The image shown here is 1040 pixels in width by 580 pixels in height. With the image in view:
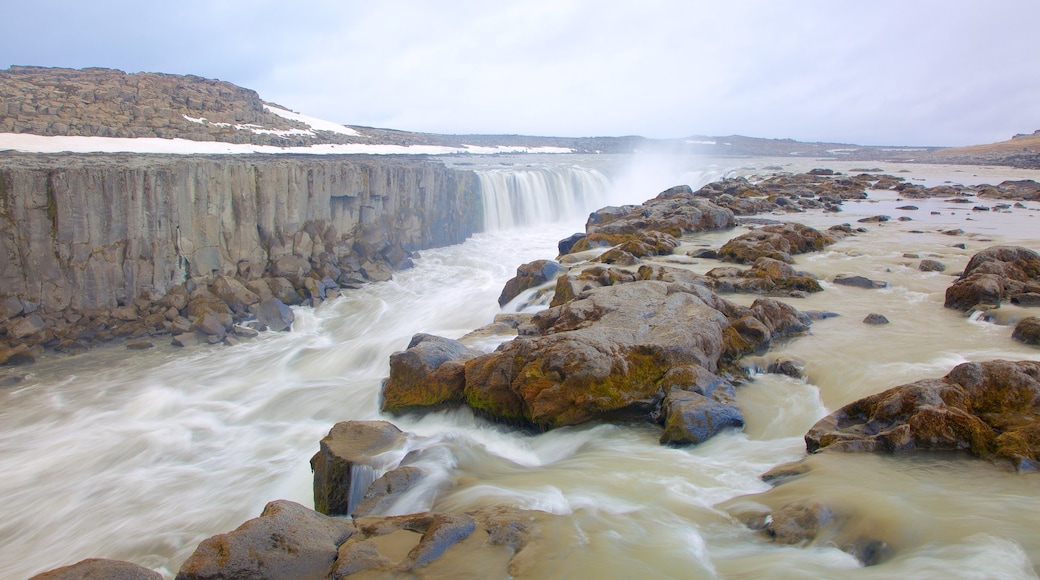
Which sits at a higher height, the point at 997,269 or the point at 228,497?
the point at 997,269

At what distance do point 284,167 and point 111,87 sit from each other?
20867 millimetres

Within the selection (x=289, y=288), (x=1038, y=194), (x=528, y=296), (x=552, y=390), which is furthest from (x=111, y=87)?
(x=1038, y=194)

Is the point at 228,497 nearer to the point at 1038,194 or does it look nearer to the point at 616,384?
the point at 616,384

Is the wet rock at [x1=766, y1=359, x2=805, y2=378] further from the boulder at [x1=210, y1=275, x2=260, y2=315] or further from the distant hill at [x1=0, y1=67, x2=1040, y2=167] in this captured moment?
the distant hill at [x1=0, y1=67, x2=1040, y2=167]

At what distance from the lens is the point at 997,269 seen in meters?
10.0

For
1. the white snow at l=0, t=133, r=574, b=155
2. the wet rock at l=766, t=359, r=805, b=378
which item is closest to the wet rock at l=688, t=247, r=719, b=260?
the wet rock at l=766, t=359, r=805, b=378

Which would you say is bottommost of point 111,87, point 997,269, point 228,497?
point 228,497

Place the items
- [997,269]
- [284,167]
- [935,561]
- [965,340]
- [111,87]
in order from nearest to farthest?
[935,561], [965,340], [997,269], [284,167], [111,87]

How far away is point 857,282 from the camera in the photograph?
37.0 feet

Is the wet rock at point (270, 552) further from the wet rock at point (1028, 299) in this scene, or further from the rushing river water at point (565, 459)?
the wet rock at point (1028, 299)

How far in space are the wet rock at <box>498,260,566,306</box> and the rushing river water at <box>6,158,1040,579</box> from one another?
732 millimetres

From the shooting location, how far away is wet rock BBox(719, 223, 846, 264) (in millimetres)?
12898

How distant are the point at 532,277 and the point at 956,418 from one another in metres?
8.37

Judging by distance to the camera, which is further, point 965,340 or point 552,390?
point 965,340
